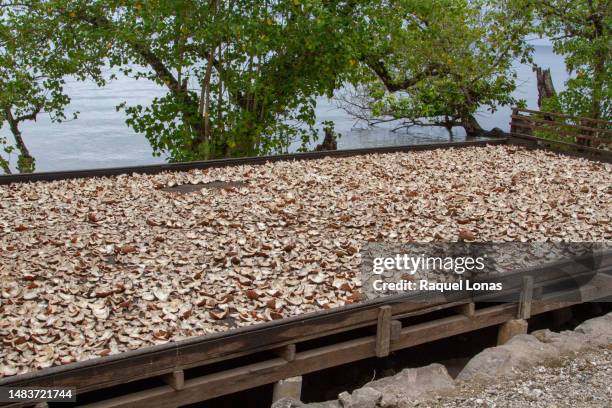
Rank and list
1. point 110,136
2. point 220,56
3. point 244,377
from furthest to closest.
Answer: point 110,136, point 220,56, point 244,377

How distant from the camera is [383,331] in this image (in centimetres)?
575

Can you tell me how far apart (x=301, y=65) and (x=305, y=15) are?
1.01m

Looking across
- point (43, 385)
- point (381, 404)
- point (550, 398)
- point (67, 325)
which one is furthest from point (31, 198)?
point (550, 398)

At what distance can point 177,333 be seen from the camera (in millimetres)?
5188

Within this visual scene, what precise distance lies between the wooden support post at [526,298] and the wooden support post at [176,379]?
3359 millimetres

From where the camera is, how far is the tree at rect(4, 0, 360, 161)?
451 inches

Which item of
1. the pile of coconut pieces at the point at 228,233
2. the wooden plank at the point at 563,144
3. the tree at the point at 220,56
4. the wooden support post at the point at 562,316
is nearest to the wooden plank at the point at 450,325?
the pile of coconut pieces at the point at 228,233

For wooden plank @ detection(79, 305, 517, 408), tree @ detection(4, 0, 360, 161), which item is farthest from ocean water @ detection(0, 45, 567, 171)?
wooden plank @ detection(79, 305, 517, 408)

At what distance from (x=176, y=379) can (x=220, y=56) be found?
27.7ft

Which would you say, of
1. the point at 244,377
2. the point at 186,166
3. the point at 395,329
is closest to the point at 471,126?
the point at 186,166

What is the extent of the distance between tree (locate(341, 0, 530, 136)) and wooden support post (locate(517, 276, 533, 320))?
881 centimetres

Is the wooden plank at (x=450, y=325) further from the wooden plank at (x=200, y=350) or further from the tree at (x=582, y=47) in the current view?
the tree at (x=582, y=47)

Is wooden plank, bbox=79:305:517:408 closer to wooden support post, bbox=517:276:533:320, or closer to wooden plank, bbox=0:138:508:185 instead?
wooden support post, bbox=517:276:533:320

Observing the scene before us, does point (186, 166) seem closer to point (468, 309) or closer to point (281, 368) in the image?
point (468, 309)
